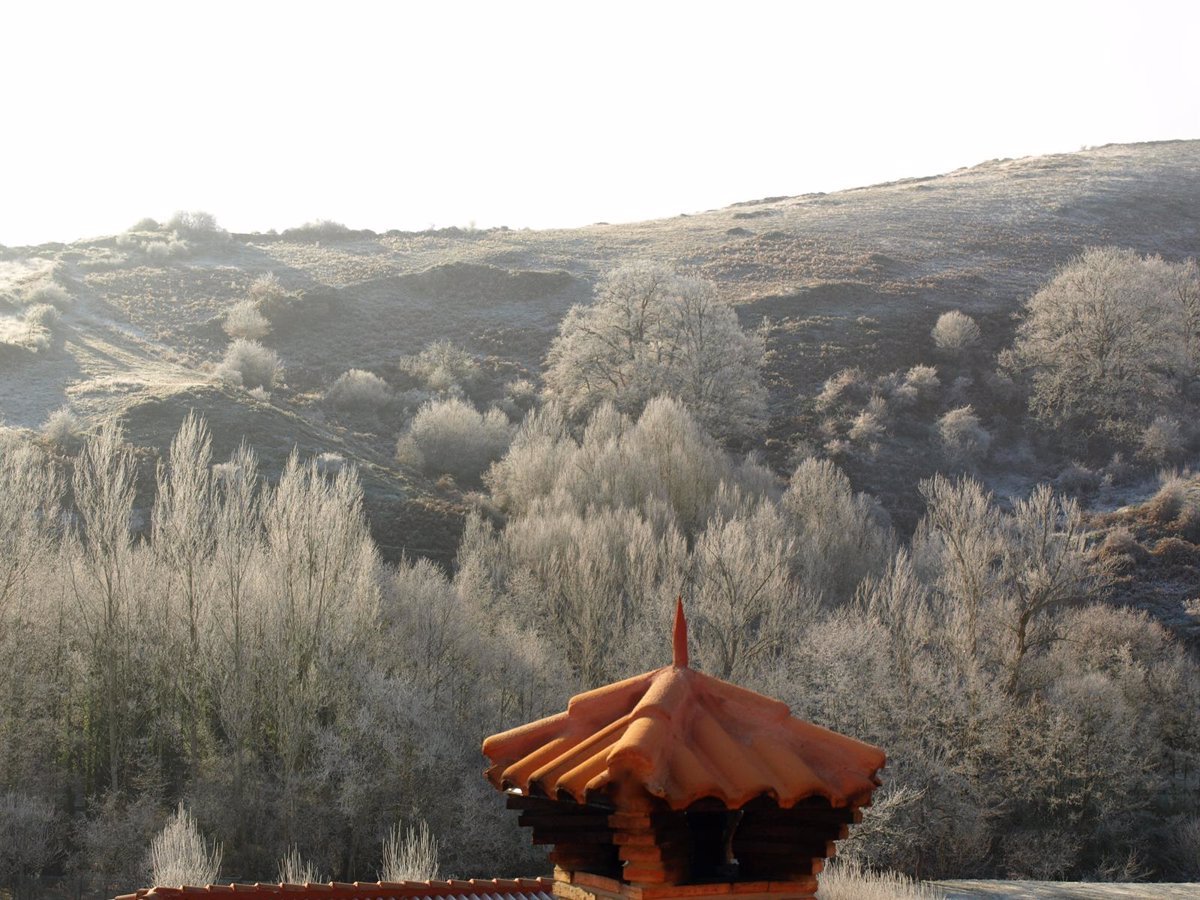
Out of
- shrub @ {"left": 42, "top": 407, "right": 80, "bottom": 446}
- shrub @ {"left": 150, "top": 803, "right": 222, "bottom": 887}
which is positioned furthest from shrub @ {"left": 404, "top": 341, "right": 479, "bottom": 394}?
shrub @ {"left": 150, "top": 803, "right": 222, "bottom": 887}

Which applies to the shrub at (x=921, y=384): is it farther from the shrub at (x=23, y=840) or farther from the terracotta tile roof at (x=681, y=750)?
the terracotta tile roof at (x=681, y=750)

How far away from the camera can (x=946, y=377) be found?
192ft

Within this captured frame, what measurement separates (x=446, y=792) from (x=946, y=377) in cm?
4048

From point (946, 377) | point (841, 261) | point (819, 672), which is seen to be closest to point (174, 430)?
point (819, 672)

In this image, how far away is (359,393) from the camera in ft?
173

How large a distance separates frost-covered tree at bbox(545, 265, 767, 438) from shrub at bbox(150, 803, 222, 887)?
3237 centimetres

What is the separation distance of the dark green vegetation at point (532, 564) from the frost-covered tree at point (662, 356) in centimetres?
36

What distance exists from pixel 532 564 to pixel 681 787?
29.5 meters

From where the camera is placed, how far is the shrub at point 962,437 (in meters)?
51.7

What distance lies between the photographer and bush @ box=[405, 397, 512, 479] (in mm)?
46562

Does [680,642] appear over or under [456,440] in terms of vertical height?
over

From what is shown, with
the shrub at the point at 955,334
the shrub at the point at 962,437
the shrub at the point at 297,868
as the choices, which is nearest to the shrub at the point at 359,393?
the shrub at the point at 962,437

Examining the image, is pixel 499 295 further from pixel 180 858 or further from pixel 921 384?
pixel 180 858

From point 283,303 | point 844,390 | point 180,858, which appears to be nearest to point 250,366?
point 283,303
